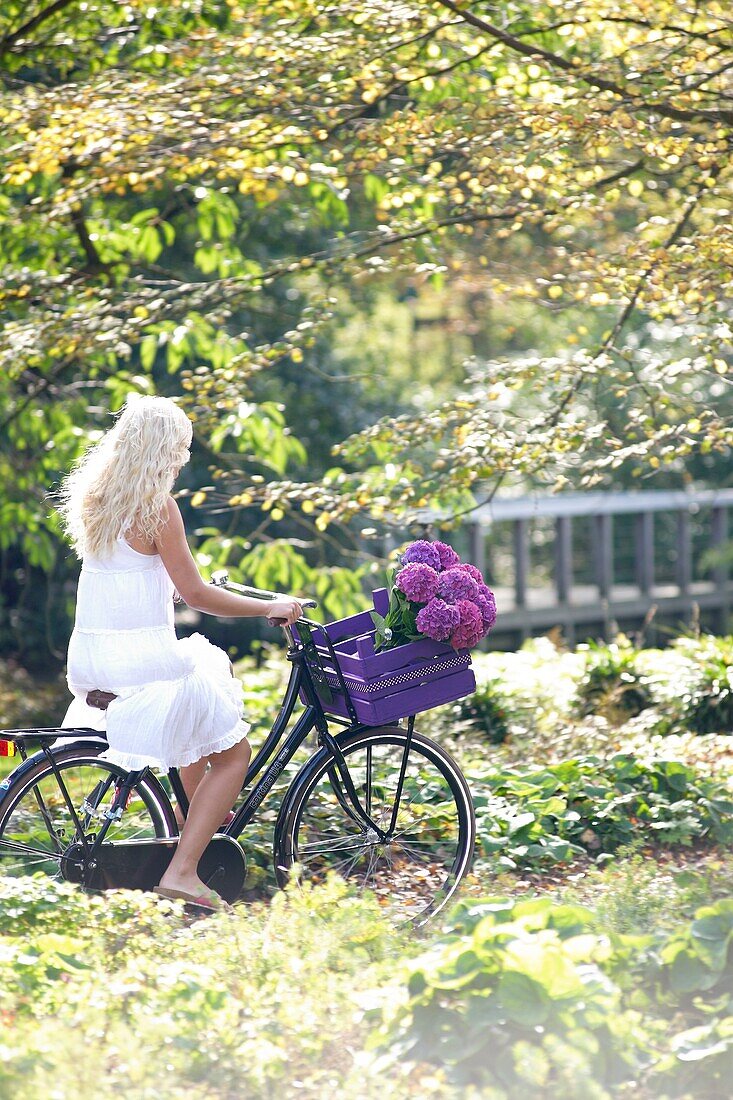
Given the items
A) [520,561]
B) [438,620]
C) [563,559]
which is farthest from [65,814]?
[563,559]

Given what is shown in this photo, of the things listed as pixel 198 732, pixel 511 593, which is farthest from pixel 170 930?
pixel 511 593

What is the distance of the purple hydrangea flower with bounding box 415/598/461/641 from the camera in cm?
412

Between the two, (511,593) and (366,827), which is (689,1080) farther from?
(511,593)

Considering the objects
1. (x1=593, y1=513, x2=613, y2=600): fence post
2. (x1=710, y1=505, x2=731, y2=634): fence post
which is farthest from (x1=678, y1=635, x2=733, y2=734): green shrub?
(x1=710, y1=505, x2=731, y2=634): fence post

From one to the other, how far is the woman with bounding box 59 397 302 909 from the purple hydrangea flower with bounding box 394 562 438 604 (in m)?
0.37

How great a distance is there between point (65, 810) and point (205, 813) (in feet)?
1.72

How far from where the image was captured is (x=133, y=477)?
12.9 feet

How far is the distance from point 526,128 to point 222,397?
1883 millimetres

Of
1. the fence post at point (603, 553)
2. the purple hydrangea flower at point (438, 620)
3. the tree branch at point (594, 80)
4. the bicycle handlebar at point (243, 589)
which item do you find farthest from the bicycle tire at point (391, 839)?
the fence post at point (603, 553)

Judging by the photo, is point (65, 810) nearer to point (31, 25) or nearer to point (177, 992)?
point (177, 992)

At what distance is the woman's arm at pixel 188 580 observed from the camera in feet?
12.9

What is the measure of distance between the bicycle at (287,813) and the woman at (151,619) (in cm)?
15

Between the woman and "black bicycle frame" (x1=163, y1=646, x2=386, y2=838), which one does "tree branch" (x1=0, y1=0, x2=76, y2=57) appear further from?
"black bicycle frame" (x1=163, y1=646, x2=386, y2=838)

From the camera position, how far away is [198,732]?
407cm
